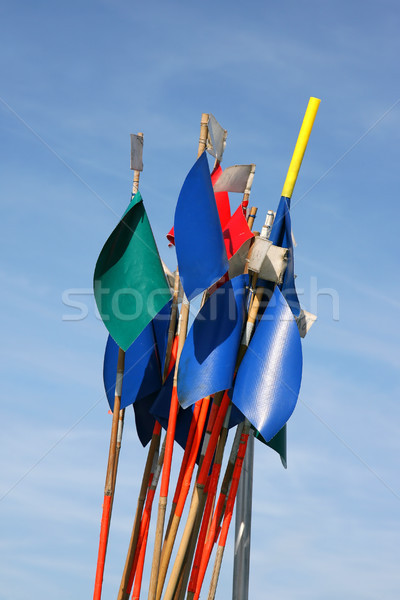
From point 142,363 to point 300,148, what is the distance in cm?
158

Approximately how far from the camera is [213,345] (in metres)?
4.60

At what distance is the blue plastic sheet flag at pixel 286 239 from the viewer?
4.86 meters

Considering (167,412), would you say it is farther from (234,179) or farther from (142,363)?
(234,179)

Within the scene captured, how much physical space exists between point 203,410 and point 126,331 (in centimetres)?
65

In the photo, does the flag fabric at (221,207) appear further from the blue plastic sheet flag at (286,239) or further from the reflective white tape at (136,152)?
the reflective white tape at (136,152)

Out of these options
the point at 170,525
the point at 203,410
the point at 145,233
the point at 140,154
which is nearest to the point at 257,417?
the point at 203,410

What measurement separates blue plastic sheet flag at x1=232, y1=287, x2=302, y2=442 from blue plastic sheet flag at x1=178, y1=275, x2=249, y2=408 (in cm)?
10

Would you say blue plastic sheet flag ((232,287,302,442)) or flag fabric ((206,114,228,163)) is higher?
flag fabric ((206,114,228,163))

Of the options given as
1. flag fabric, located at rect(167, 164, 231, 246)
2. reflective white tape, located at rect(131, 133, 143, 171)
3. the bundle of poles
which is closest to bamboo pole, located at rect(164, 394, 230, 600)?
the bundle of poles

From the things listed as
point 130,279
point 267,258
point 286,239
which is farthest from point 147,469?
point 286,239

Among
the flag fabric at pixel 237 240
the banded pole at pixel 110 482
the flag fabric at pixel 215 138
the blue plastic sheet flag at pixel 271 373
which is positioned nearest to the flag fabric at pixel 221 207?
the flag fabric at pixel 215 138

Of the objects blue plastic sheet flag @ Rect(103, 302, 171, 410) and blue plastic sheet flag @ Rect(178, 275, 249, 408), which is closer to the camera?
blue plastic sheet flag @ Rect(178, 275, 249, 408)

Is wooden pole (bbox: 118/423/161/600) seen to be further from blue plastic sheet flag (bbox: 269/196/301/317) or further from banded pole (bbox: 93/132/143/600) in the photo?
blue plastic sheet flag (bbox: 269/196/301/317)

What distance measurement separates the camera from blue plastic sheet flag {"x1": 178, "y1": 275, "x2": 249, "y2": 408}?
452cm
